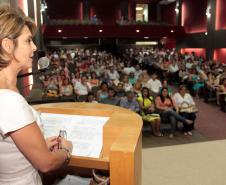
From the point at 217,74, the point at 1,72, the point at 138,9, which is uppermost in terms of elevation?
the point at 138,9

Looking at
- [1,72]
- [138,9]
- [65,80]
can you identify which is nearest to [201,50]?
[138,9]

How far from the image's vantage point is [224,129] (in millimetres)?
5781

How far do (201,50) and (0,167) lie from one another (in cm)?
1644

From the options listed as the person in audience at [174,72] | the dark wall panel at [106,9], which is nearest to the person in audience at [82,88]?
the person in audience at [174,72]

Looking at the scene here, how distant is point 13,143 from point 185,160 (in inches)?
135

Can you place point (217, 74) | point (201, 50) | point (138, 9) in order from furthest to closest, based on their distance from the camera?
1. point (138, 9)
2. point (201, 50)
3. point (217, 74)

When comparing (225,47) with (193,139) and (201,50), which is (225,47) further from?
(193,139)

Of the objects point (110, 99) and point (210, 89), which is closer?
point (110, 99)

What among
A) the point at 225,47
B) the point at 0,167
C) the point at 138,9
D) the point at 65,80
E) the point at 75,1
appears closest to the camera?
the point at 0,167

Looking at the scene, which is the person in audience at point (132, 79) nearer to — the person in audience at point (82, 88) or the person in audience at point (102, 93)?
the person in audience at point (82, 88)

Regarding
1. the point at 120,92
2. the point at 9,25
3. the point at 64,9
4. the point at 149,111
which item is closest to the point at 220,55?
the point at 120,92

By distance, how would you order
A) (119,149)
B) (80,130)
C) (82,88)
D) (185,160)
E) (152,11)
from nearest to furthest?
(119,149) < (80,130) < (185,160) < (82,88) < (152,11)

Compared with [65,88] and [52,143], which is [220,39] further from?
[52,143]

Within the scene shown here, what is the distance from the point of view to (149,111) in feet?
18.5
